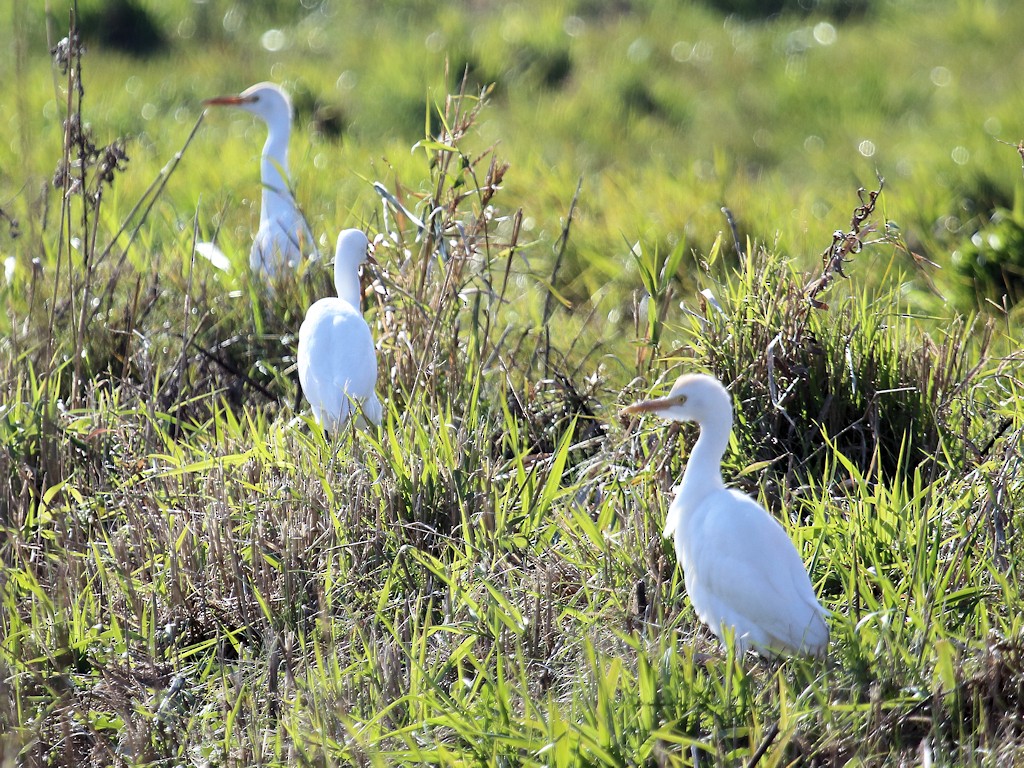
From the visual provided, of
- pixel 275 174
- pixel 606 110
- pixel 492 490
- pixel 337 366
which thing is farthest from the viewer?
pixel 606 110

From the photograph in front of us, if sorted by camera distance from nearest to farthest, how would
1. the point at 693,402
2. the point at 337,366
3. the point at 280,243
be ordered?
the point at 693,402, the point at 337,366, the point at 280,243

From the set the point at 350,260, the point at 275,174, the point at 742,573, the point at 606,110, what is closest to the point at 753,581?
the point at 742,573

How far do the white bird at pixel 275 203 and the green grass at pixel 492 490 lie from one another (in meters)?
0.13

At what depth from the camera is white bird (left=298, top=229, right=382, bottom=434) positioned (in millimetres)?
2926

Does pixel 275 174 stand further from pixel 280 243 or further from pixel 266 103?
pixel 266 103

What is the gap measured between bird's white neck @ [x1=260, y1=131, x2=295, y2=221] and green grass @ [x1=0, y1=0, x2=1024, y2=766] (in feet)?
0.56

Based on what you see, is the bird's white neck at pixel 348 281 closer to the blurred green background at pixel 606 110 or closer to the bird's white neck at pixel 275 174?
the bird's white neck at pixel 275 174

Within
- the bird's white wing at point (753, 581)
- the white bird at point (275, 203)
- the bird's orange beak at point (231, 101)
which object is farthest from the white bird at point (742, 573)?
the bird's orange beak at point (231, 101)

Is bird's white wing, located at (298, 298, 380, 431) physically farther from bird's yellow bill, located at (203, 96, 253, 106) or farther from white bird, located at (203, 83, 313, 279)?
bird's yellow bill, located at (203, 96, 253, 106)

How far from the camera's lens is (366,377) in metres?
2.97

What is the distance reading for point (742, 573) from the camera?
2.07 metres

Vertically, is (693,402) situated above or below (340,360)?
above

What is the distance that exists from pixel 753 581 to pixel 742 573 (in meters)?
0.03

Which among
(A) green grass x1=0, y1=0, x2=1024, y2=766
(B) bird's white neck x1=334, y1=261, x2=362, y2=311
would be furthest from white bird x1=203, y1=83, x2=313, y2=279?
(B) bird's white neck x1=334, y1=261, x2=362, y2=311
